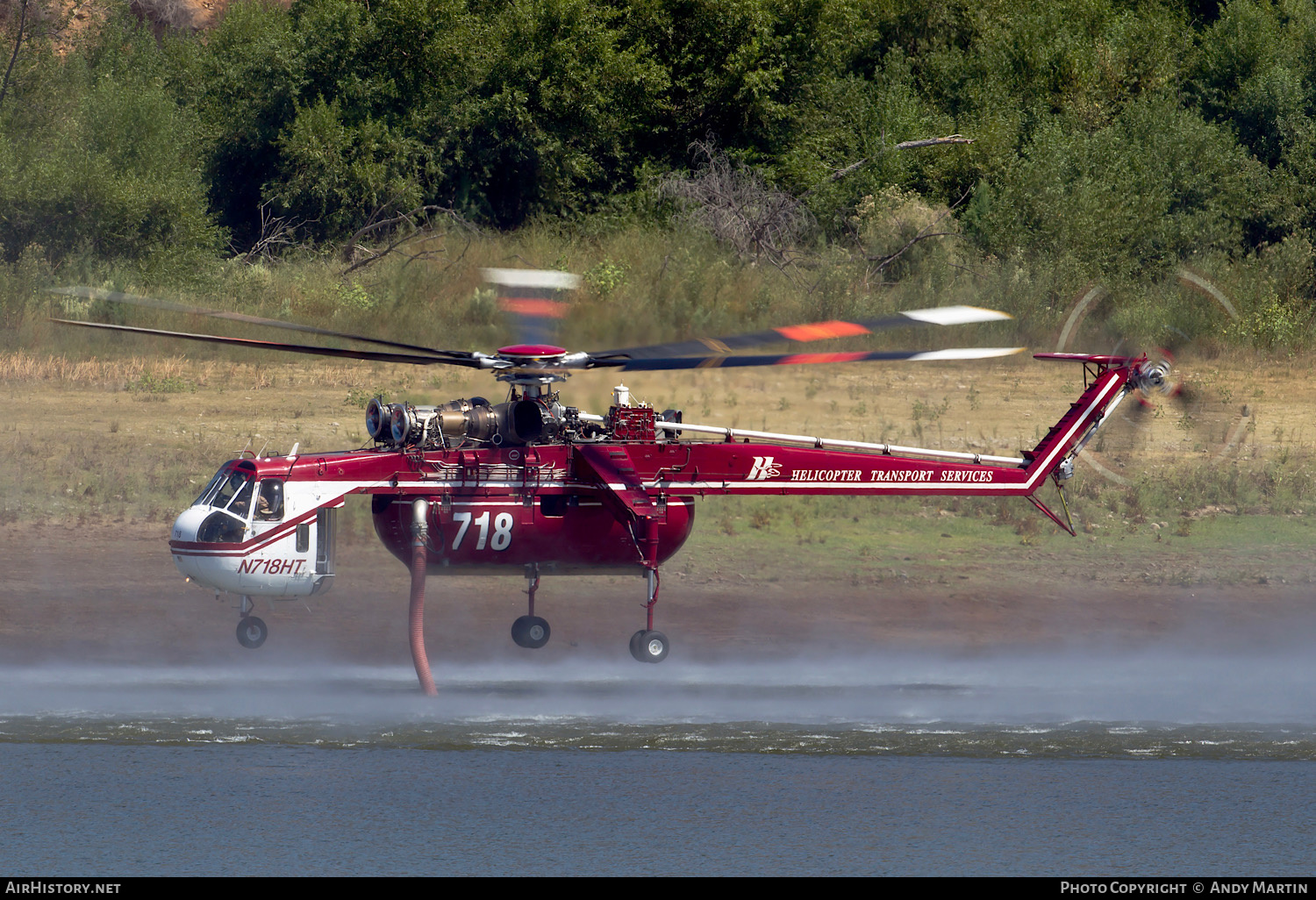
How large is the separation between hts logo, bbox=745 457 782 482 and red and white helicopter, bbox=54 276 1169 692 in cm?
1

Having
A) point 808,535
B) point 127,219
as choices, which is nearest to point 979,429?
point 808,535

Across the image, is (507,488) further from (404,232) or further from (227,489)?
(404,232)

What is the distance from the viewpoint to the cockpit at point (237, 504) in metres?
15.6

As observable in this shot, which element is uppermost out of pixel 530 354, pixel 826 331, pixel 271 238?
pixel 271 238

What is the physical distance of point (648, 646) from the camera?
632 inches

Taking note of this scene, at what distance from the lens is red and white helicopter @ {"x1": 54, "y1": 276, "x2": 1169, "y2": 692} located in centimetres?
1567

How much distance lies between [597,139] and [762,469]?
977 inches

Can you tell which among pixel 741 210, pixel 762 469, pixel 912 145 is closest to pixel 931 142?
pixel 912 145

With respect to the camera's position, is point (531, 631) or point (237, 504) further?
point (531, 631)

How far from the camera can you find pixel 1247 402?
29000 mm

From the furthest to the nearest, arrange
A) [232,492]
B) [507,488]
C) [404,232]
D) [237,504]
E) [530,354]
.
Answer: [404,232]
[507,488]
[232,492]
[237,504]
[530,354]

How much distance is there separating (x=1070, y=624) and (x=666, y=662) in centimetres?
541

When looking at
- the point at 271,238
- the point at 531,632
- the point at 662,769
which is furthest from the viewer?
the point at 271,238

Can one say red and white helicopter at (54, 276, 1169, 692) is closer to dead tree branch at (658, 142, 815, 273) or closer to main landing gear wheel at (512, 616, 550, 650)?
main landing gear wheel at (512, 616, 550, 650)
